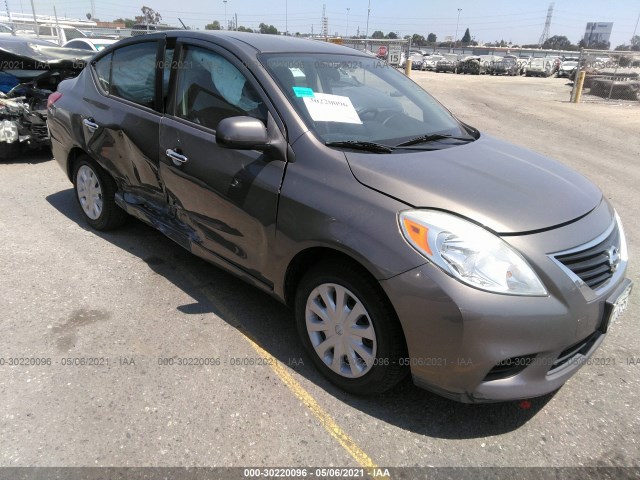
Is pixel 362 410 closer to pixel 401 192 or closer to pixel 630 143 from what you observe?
pixel 401 192

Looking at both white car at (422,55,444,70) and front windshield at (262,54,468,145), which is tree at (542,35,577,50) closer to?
white car at (422,55,444,70)

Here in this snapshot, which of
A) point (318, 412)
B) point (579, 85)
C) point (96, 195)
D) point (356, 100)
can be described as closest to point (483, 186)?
point (356, 100)

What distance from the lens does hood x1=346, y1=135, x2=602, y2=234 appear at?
7.33 feet

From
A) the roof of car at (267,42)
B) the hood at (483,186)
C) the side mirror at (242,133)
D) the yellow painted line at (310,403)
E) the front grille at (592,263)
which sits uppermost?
the roof of car at (267,42)

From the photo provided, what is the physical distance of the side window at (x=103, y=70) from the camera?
420 centimetres

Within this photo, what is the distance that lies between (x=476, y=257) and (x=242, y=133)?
4.46 ft

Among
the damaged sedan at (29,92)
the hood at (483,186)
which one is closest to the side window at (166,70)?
the hood at (483,186)

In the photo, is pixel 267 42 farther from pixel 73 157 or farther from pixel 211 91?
pixel 73 157

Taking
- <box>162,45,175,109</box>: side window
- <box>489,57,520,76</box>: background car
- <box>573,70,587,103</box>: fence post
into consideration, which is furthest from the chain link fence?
<box>489,57,520,76</box>: background car

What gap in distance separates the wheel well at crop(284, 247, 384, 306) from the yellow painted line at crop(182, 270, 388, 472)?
1.22 feet

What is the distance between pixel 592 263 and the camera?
228cm

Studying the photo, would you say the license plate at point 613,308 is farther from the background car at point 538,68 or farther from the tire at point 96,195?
the background car at point 538,68

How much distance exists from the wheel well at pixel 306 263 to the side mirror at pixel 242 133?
65 centimetres

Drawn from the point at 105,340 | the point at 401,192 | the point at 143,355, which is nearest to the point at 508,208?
the point at 401,192
